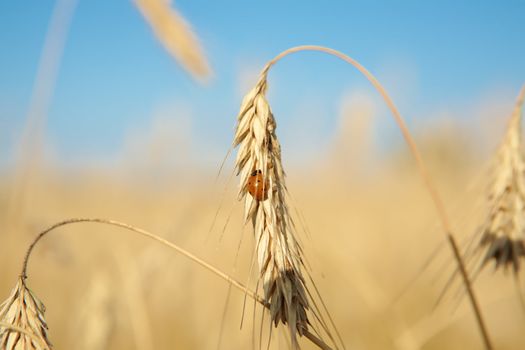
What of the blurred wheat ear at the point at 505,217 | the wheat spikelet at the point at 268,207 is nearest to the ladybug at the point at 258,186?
the wheat spikelet at the point at 268,207

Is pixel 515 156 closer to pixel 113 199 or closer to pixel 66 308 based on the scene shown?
pixel 66 308

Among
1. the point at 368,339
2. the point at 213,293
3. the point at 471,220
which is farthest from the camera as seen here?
the point at 213,293

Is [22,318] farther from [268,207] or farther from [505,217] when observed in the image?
[505,217]

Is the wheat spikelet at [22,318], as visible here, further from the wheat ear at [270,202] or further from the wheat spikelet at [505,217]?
the wheat spikelet at [505,217]

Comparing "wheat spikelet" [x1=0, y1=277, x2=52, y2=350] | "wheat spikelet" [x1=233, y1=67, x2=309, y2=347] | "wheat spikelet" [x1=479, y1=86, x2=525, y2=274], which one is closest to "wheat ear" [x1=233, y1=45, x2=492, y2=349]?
"wheat spikelet" [x1=233, y1=67, x2=309, y2=347]

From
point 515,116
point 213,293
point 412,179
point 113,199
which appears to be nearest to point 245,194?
point 515,116

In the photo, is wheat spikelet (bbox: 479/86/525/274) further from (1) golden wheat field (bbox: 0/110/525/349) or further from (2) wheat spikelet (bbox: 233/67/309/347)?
(2) wheat spikelet (bbox: 233/67/309/347)

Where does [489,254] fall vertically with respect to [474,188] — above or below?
below
